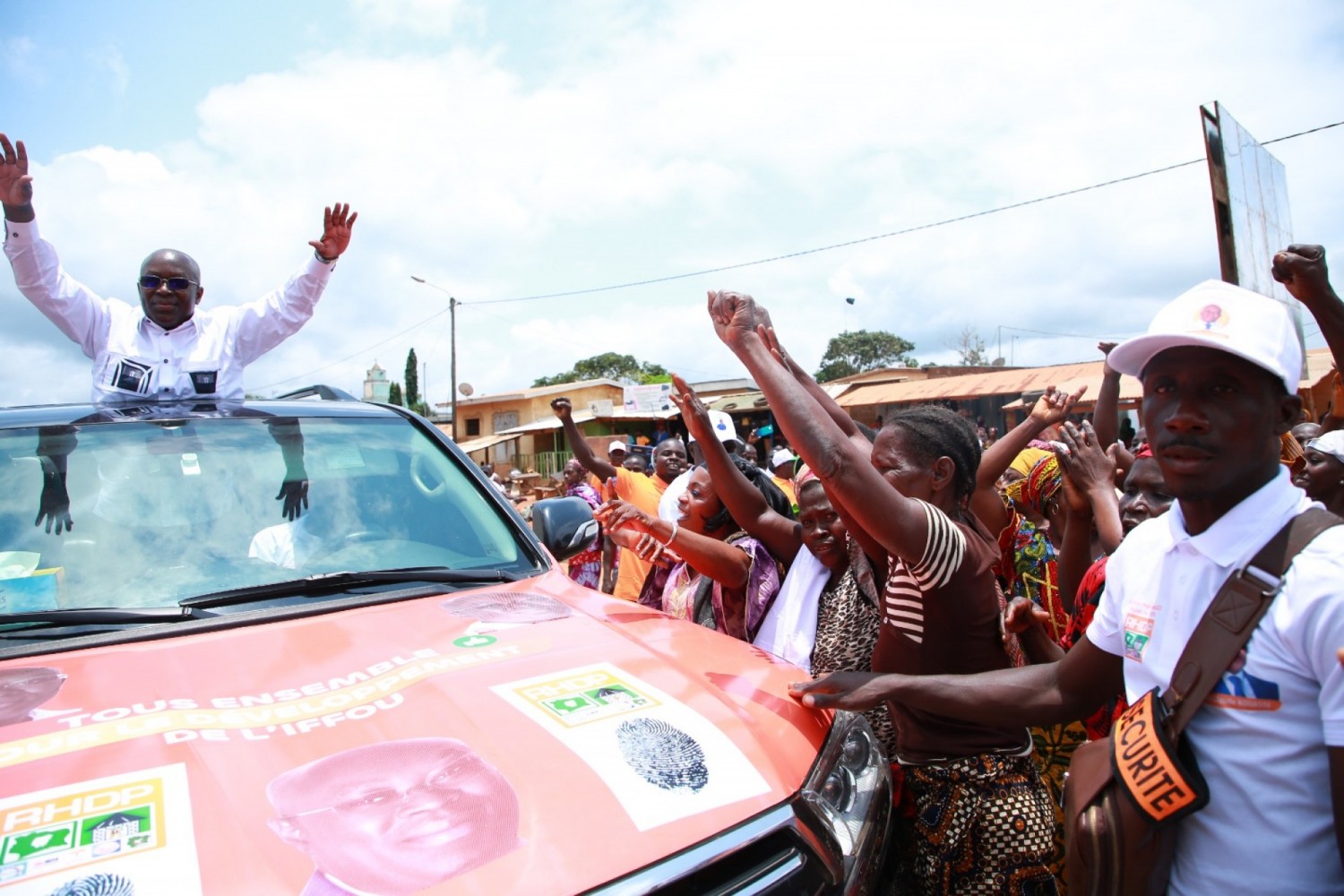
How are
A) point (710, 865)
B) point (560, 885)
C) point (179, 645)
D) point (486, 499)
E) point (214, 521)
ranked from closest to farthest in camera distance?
point (560, 885), point (710, 865), point (179, 645), point (214, 521), point (486, 499)

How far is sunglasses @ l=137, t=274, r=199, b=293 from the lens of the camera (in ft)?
10.6

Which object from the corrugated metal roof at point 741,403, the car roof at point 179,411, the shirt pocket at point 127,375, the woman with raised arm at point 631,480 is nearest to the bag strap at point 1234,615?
the car roof at point 179,411

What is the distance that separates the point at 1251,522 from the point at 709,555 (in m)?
1.80

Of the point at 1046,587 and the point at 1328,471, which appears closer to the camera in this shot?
the point at 1328,471

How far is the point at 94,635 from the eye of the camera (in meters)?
1.90

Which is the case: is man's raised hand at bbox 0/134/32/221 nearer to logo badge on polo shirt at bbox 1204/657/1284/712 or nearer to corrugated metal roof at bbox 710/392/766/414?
logo badge on polo shirt at bbox 1204/657/1284/712

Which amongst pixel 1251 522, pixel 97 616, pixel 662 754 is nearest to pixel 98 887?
pixel 662 754

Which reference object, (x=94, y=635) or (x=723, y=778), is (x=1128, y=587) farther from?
(x=94, y=635)

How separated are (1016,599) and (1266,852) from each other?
0.87 meters

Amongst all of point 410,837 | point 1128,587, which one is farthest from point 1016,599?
point 410,837

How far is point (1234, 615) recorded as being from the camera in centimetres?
125

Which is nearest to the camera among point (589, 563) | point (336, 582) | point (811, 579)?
point (336, 582)

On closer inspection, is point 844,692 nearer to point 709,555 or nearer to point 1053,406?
point 709,555

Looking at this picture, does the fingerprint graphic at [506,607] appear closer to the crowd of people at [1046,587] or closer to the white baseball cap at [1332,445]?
Result: the crowd of people at [1046,587]
